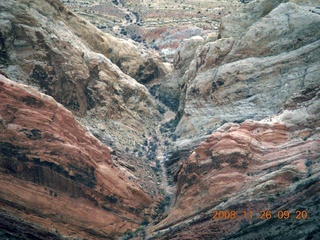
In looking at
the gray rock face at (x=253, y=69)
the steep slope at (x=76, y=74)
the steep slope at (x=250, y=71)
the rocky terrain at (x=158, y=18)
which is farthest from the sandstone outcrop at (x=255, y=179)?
the rocky terrain at (x=158, y=18)

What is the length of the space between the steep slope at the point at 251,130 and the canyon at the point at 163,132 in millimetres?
131

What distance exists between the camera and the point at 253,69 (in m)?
68.1

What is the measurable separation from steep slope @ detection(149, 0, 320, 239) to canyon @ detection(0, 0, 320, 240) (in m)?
0.13

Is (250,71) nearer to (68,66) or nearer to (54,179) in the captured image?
(68,66)

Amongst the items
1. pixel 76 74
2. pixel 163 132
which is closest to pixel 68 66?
pixel 76 74

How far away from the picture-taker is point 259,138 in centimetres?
5756

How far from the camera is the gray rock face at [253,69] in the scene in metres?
64.8

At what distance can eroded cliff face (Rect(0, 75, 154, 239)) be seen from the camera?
51500 millimetres

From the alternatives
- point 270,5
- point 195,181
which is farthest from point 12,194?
point 270,5
